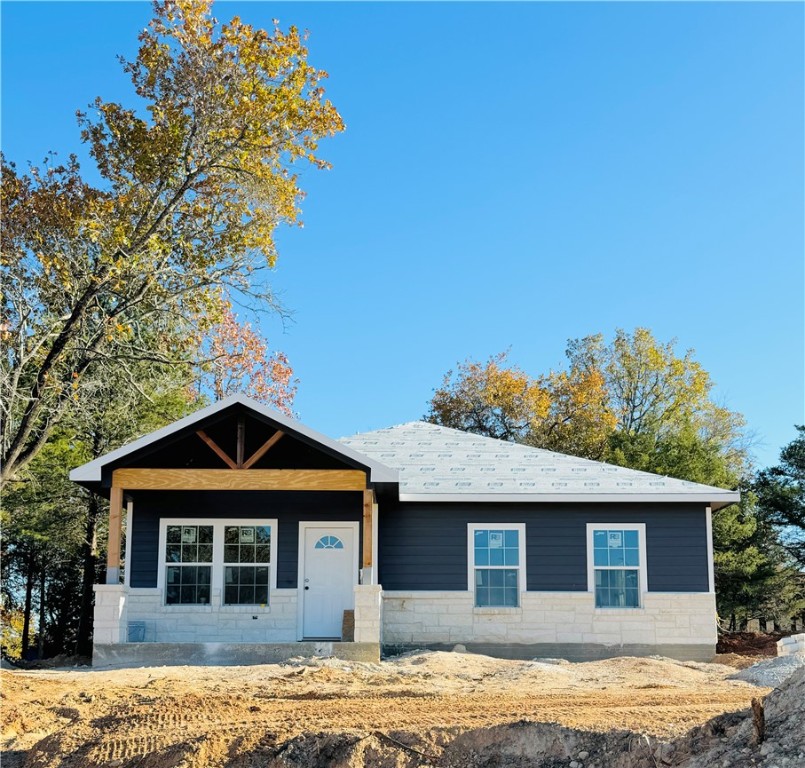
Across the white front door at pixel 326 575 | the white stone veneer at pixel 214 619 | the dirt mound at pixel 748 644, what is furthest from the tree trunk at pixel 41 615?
the dirt mound at pixel 748 644

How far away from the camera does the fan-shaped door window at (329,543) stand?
58.2ft

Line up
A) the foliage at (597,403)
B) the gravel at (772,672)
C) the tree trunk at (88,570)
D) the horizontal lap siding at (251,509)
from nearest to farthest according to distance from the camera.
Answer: the gravel at (772,672) → the horizontal lap siding at (251,509) → the tree trunk at (88,570) → the foliage at (597,403)

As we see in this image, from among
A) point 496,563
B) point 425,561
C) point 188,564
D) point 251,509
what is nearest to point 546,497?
point 496,563

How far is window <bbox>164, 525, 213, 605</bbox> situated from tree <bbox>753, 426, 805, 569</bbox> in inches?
732

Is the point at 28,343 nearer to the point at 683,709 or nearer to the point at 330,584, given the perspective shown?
the point at 330,584

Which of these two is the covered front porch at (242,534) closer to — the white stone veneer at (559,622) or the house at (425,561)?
the house at (425,561)

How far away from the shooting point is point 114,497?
54.0ft

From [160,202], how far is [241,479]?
4.86 meters

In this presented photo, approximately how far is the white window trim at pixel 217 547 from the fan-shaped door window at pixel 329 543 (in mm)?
754

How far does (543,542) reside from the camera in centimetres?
1788

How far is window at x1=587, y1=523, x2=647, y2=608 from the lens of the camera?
17719mm

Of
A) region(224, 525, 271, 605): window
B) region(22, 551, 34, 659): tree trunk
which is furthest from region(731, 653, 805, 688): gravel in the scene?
region(22, 551, 34, 659): tree trunk

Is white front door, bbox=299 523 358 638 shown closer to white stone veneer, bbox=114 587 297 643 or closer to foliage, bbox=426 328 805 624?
white stone veneer, bbox=114 587 297 643

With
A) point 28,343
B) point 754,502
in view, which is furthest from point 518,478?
point 754,502
